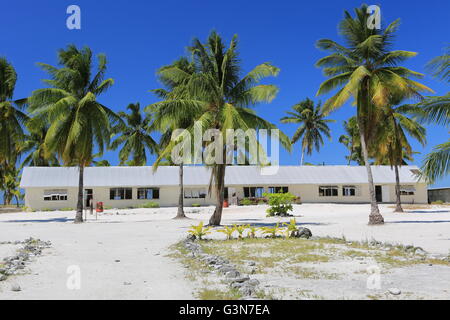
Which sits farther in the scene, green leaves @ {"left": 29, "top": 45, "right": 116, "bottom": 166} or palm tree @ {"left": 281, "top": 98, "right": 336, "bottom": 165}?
palm tree @ {"left": 281, "top": 98, "right": 336, "bottom": 165}

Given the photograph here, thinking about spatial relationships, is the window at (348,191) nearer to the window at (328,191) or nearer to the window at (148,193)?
the window at (328,191)

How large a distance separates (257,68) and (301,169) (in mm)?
31973

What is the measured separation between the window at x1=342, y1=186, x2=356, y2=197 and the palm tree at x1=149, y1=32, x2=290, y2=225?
30910mm

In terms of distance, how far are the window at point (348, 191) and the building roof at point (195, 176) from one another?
114 cm

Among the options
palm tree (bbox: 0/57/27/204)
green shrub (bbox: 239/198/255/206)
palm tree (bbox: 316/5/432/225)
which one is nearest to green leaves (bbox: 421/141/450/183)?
palm tree (bbox: 316/5/432/225)

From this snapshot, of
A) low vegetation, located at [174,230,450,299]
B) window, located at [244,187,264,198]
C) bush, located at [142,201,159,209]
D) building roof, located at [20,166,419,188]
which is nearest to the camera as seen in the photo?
low vegetation, located at [174,230,450,299]

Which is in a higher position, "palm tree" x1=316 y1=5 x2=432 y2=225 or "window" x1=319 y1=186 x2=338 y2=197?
"palm tree" x1=316 y1=5 x2=432 y2=225

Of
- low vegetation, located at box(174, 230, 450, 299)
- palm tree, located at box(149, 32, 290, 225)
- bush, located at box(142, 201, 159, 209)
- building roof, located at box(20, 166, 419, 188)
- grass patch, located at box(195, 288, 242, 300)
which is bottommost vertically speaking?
low vegetation, located at box(174, 230, 450, 299)

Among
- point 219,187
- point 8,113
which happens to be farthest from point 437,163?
point 8,113

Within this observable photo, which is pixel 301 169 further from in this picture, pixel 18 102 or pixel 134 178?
pixel 18 102

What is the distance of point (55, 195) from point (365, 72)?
3525 cm

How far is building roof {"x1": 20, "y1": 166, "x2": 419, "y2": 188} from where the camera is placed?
4631 cm

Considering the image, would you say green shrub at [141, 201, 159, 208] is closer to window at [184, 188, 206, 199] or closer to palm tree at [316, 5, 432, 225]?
window at [184, 188, 206, 199]

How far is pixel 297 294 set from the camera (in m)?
7.08
